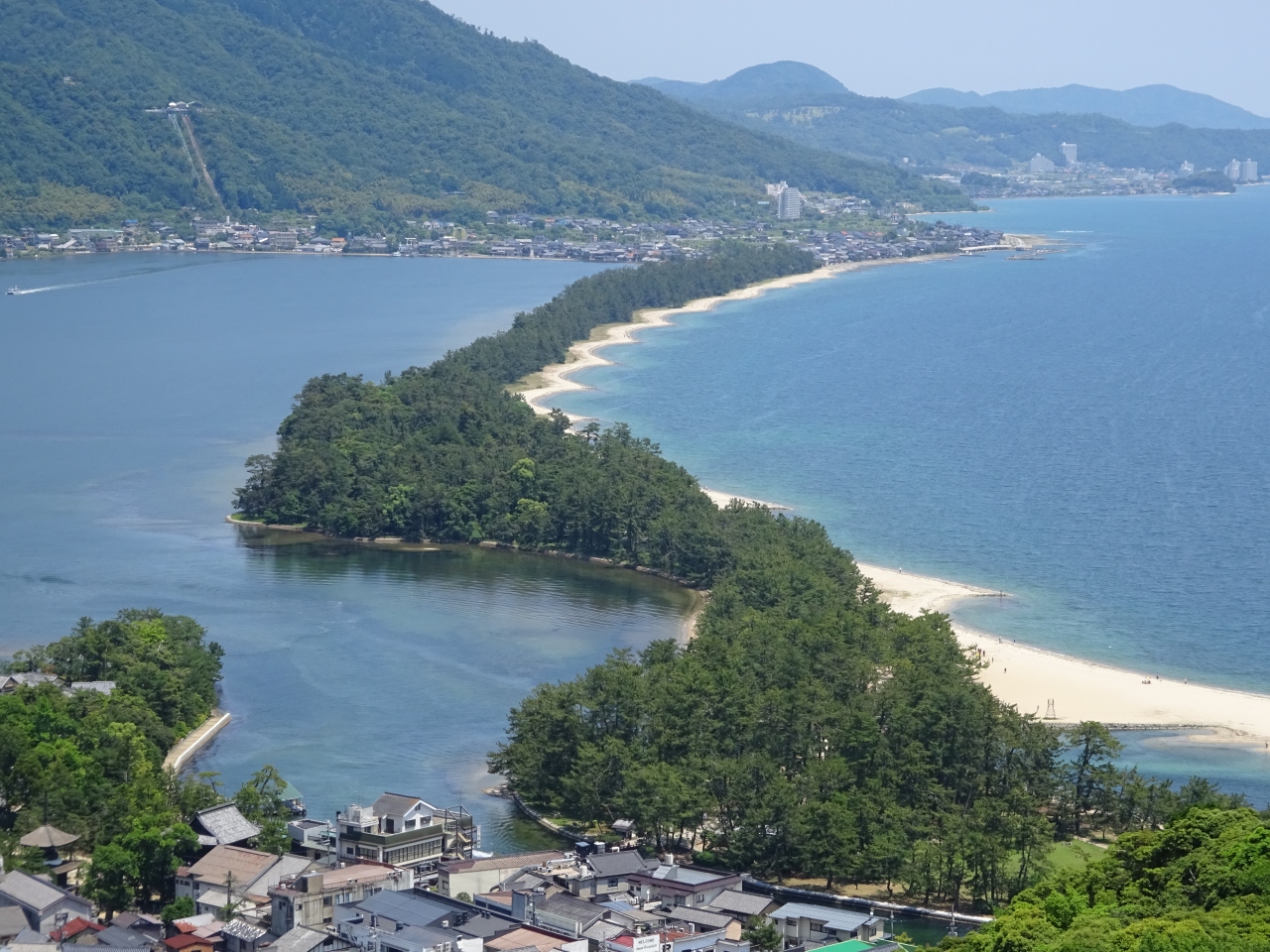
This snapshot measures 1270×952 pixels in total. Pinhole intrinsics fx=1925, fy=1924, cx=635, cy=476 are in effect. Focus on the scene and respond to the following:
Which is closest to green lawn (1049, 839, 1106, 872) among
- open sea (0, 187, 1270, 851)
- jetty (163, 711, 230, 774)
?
open sea (0, 187, 1270, 851)

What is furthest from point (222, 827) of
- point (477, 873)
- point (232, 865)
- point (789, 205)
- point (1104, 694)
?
point (789, 205)

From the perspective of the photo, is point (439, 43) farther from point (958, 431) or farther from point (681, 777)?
point (681, 777)

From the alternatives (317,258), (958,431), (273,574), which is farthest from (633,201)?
(273,574)

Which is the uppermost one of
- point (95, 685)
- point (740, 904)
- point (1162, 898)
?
point (1162, 898)

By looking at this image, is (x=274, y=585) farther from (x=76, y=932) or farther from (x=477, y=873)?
(x=76, y=932)

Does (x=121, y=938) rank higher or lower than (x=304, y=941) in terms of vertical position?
lower

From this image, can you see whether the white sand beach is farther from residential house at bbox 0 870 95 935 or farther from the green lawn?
residential house at bbox 0 870 95 935
